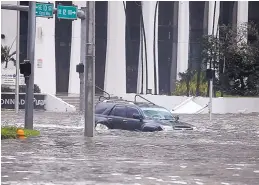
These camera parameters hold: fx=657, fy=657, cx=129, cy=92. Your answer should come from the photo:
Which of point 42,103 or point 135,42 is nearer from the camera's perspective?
point 42,103

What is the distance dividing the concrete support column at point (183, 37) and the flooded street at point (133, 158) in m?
23.6

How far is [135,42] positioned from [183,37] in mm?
3718

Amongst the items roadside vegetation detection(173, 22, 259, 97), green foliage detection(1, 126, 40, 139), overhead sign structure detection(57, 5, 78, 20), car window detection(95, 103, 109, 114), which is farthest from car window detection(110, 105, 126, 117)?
roadside vegetation detection(173, 22, 259, 97)

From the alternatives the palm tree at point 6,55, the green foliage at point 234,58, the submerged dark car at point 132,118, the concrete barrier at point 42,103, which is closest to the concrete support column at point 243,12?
the green foliage at point 234,58

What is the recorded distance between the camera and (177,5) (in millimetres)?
50344

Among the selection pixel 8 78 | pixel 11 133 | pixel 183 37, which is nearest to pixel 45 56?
pixel 8 78

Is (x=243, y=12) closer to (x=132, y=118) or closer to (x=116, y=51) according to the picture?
(x=116, y=51)

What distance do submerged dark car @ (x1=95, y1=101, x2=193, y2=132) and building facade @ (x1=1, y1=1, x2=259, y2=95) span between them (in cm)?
2011

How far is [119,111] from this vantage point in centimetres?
2712

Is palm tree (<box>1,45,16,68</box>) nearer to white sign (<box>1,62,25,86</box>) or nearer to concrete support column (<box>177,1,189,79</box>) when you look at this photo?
white sign (<box>1,62,25,86</box>)

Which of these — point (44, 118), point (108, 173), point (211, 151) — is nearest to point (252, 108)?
point (44, 118)

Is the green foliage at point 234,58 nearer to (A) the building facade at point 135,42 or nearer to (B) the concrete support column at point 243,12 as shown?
(A) the building facade at point 135,42

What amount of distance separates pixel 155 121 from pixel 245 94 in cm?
1951

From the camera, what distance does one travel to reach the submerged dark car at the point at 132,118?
87.9ft
